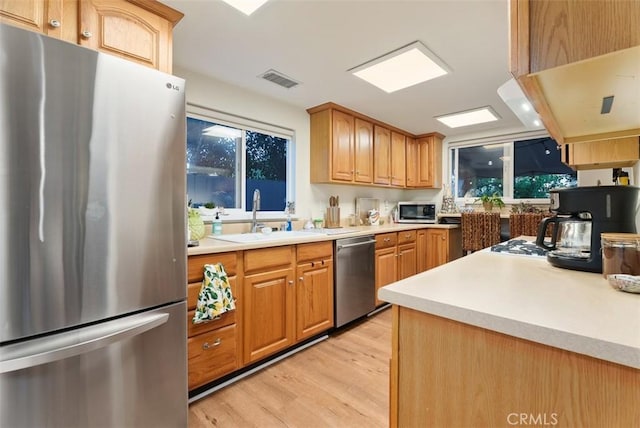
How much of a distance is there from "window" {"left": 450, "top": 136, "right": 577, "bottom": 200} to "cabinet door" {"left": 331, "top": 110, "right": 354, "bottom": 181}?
6.61 ft

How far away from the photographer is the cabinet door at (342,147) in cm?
306

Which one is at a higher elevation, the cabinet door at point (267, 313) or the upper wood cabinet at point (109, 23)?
the upper wood cabinet at point (109, 23)

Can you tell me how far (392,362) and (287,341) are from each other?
1.50 metres

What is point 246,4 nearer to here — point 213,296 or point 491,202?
point 213,296

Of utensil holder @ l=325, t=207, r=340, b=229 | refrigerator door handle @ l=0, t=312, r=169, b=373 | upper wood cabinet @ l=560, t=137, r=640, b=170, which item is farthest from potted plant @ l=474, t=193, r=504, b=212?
refrigerator door handle @ l=0, t=312, r=169, b=373

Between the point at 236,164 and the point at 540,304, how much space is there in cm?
248

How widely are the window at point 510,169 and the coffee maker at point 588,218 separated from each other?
3.06 meters

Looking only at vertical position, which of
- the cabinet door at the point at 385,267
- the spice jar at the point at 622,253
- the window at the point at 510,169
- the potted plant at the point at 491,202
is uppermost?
the window at the point at 510,169

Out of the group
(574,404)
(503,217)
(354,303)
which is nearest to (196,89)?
(354,303)

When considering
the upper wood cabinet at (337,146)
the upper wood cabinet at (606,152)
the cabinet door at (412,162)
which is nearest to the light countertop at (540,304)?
the upper wood cabinet at (606,152)

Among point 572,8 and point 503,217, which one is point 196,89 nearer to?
point 572,8

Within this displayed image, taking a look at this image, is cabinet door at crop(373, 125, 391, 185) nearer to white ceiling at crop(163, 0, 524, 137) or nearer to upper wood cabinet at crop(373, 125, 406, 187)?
upper wood cabinet at crop(373, 125, 406, 187)

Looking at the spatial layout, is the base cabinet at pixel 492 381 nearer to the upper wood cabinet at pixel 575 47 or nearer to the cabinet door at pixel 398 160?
A: the upper wood cabinet at pixel 575 47

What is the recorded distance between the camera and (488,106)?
9.73ft
